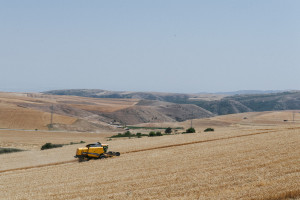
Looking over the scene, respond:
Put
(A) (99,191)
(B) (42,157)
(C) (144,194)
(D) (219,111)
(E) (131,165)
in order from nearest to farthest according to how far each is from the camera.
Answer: (C) (144,194), (A) (99,191), (E) (131,165), (B) (42,157), (D) (219,111)

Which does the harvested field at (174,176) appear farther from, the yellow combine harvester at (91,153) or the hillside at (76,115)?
the hillside at (76,115)

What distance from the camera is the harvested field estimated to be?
12992 millimetres

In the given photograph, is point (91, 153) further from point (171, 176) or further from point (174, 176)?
point (174, 176)

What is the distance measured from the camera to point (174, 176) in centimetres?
1672

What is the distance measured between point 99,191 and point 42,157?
16107mm

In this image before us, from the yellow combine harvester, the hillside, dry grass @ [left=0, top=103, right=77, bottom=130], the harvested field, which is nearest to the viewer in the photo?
the harvested field

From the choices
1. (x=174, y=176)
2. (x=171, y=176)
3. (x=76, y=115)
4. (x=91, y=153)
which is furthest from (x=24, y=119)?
(x=174, y=176)

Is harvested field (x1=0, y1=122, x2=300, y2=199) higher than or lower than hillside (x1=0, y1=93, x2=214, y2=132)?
higher

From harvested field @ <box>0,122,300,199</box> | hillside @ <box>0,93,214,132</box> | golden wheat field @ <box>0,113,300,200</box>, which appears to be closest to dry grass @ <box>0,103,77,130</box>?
hillside @ <box>0,93,214,132</box>

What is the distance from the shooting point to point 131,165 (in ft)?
70.5

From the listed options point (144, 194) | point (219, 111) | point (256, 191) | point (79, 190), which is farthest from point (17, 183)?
point (219, 111)

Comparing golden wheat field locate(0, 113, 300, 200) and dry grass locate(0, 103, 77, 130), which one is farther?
dry grass locate(0, 103, 77, 130)

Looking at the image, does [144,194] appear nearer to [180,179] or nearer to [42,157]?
[180,179]

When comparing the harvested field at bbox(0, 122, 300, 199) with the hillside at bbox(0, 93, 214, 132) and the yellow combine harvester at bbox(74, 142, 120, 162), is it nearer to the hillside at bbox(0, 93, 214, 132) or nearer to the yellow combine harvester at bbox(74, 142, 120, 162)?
the yellow combine harvester at bbox(74, 142, 120, 162)
